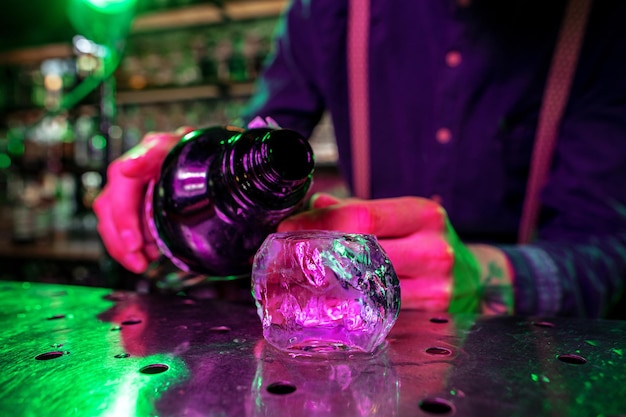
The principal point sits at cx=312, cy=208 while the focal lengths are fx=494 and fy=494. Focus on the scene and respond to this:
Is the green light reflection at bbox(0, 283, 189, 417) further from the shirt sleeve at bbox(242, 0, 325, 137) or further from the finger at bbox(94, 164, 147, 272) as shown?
the shirt sleeve at bbox(242, 0, 325, 137)

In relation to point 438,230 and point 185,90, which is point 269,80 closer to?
point 438,230

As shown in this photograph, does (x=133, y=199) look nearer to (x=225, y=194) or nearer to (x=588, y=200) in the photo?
(x=225, y=194)

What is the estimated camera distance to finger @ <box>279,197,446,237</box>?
46 cm

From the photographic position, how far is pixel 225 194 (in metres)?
0.43

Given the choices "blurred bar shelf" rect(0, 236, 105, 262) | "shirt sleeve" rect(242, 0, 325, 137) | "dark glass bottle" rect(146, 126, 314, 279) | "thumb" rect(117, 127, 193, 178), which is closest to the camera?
"dark glass bottle" rect(146, 126, 314, 279)

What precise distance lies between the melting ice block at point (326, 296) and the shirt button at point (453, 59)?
744mm

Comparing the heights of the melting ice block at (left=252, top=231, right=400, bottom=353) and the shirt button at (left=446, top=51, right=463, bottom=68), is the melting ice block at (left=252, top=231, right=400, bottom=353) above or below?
below

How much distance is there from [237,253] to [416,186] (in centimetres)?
68

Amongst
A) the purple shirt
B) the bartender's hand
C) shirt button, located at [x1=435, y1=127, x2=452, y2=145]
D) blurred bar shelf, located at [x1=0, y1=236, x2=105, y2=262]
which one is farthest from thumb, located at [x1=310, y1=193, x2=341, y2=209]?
blurred bar shelf, located at [x1=0, y1=236, x2=105, y2=262]

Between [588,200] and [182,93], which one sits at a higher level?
[182,93]

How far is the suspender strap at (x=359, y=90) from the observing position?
104 cm

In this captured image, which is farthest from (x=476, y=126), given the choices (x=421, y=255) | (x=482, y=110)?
(x=421, y=255)

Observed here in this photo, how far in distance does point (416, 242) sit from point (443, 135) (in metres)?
0.54

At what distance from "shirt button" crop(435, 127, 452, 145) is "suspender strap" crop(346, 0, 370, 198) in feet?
0.50
